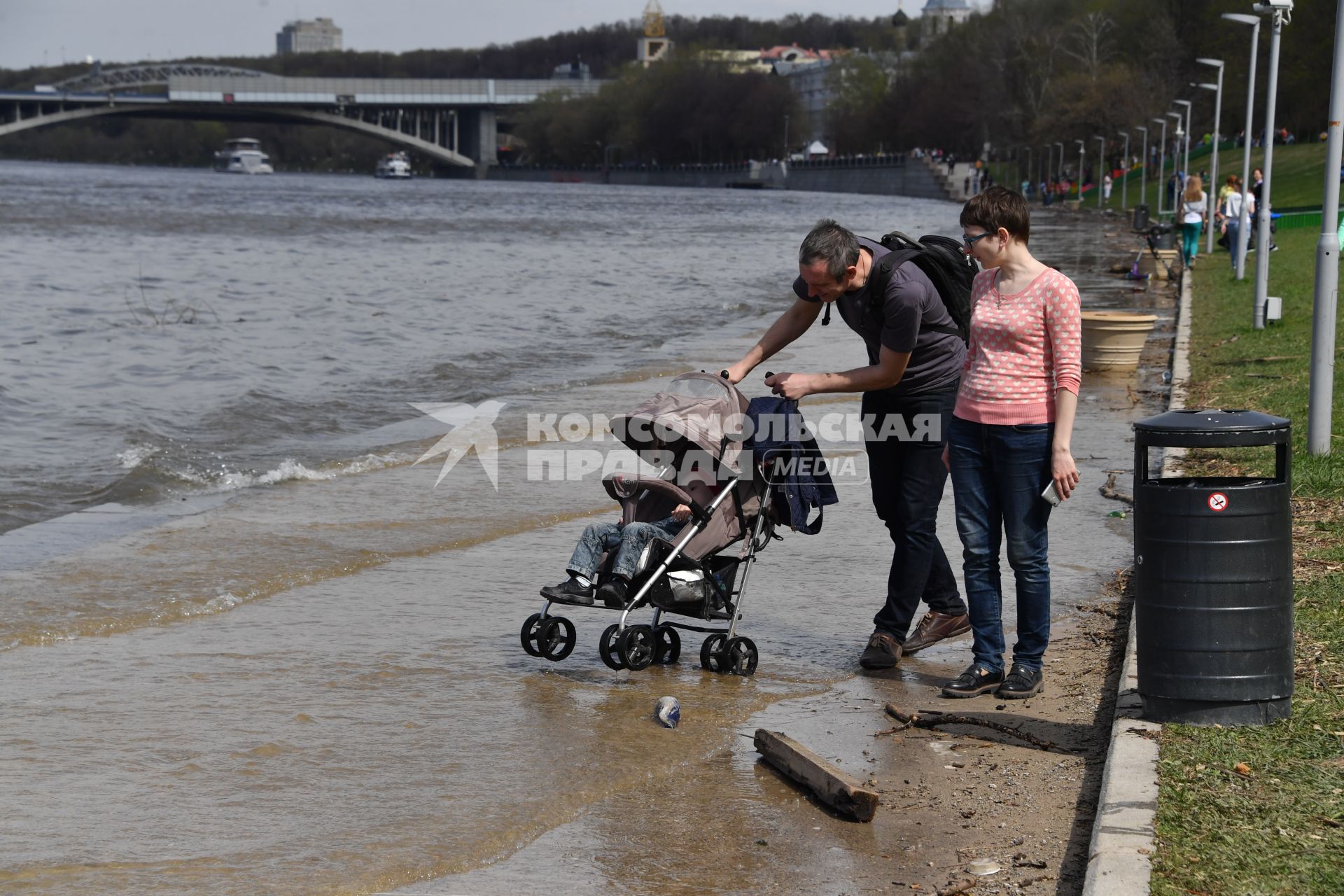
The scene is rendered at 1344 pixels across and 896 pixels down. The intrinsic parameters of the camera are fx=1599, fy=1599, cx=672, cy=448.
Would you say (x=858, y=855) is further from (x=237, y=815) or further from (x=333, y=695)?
(x=333, y=695)

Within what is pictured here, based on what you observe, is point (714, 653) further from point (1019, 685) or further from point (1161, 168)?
point (1161, 168)

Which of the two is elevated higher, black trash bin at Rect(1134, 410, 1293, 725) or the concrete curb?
black trash bin at Rect(1134, 410, 1293, 725)

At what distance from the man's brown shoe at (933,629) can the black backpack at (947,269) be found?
124 cm

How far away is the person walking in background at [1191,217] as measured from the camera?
26.2m

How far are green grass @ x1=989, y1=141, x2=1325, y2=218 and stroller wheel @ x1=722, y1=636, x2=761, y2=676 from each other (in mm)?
43835

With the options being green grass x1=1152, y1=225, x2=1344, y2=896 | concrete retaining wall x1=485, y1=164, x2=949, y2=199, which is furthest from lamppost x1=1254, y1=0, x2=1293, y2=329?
concrete retaining wall x1=485, y1=164, x2=949, y2=199

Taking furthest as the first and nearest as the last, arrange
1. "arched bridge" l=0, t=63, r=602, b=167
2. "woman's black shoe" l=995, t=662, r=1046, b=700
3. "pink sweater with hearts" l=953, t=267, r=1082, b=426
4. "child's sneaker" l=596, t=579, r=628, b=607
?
1. "arched bridge" l=0, t=63, r=602, b=167
2. "child's sneaker" l=596, t=579, r=628, b=607
3. "woman's black shoe" l=995, t=662, r=1046, b=700
4. "pink sweater with hearts" l=953, t=267, r=1082, b=426

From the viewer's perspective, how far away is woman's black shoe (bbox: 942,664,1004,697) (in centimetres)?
587

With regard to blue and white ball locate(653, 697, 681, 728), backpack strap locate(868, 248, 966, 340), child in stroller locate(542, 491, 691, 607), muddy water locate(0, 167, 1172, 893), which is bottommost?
muddy water locate(0, 167, 1172, 893)

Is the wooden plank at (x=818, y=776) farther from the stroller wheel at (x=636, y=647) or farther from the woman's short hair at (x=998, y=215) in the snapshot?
the woman's short hair at (x=998, y=215)

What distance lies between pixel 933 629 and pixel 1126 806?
7.47 feet

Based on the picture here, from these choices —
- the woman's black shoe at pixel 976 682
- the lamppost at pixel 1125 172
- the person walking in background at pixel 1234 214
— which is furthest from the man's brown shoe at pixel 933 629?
the lamppost at pixel 1125 172

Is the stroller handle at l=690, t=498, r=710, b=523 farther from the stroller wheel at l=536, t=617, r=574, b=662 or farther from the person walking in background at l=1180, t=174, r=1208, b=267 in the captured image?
the person walking in background at l=1180, t=174, r=1208, b=267

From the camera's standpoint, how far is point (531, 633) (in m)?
6.45
